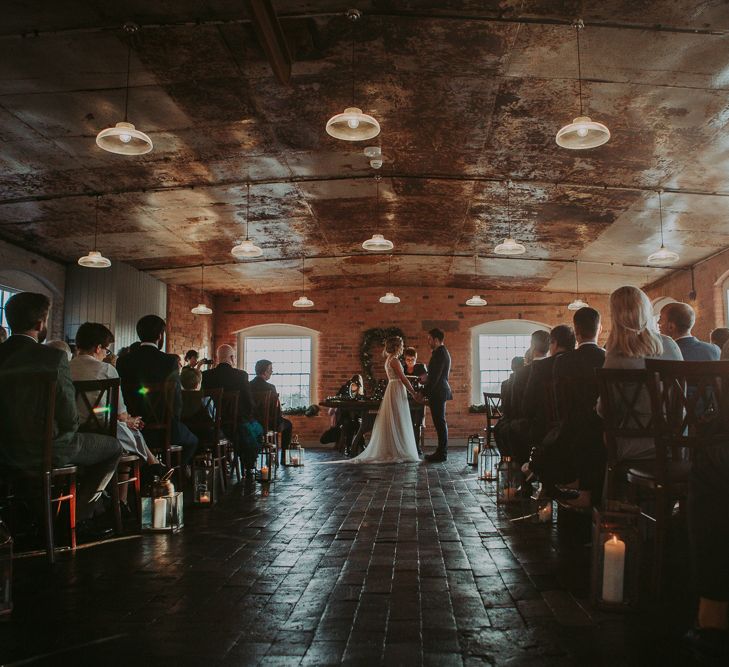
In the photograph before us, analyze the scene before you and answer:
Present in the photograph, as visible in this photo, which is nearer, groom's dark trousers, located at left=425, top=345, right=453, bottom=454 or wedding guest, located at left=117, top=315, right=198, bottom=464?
wedding guest, located at left=117, top=315, right=198, bottom=464

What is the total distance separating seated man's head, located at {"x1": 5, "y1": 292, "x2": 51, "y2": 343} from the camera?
3.26m

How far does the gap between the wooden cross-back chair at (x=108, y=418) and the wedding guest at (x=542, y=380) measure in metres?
2.63

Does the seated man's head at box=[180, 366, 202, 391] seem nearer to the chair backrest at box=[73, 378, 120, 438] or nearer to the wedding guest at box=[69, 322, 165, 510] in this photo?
the wedding guest at box=[69, 322, 165, 510]

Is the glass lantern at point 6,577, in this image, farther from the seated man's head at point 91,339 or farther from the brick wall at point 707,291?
the brick wall at point 707,291

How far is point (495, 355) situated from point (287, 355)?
476cm

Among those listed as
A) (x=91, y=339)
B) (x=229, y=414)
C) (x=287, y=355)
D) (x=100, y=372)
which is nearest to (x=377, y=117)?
(x=229, y=414)

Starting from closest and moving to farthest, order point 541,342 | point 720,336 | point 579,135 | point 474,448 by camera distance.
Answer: point 579,135 → point 541,342 → point 720,336 → point 474,448

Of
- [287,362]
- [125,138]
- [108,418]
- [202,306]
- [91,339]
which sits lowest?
[108,418]

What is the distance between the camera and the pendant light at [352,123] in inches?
183

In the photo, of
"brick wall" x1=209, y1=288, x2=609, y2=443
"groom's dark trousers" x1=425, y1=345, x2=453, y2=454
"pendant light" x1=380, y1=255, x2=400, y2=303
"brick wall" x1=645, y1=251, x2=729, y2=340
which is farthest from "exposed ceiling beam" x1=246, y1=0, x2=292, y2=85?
"brick wall" x1=209, y1=288, x2=609, y2=443

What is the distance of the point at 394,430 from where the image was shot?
852 centimetres

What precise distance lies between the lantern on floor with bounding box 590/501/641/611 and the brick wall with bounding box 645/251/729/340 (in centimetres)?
898

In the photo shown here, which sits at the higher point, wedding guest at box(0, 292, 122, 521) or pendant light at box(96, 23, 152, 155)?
pendant light at box(96, 23, 152, 155)

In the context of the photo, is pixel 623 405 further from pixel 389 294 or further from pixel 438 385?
pixel 389 294
